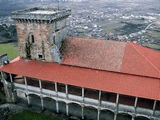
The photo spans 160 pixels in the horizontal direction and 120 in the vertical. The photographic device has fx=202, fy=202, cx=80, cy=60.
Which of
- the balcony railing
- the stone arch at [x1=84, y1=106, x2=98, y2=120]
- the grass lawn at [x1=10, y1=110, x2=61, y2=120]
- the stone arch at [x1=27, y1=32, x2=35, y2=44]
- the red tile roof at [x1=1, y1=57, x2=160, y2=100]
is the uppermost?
the stone arch at [x1=27, y1=32, x2=35, y2=44]

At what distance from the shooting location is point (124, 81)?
28.8 meters

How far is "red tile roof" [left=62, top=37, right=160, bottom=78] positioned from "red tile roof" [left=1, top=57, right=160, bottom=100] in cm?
94

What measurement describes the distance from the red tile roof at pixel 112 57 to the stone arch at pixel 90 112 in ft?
23.4

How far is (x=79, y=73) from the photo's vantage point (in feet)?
102

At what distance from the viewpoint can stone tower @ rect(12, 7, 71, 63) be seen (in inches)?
1286

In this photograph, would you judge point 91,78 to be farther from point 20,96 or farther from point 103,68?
point 20,96

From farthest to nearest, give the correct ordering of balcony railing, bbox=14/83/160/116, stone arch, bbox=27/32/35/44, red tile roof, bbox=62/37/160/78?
stone arch, bbox=27/32/35/44
red tile roof, bbox=62/37/160/78
balcony railing, bbox=14/83/160/116

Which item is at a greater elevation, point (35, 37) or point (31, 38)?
point (35, 37)

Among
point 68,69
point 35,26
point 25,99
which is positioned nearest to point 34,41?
point 35,26

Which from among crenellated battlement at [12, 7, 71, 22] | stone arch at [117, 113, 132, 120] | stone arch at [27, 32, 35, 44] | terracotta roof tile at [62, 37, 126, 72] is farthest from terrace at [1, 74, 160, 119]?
crenellated battlement at [12, 7, 71, 22]

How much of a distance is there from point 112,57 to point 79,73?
5.89 metres

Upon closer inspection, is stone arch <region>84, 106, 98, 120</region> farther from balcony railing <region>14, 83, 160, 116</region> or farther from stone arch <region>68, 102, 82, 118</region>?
balcony railing <region>14, 83, 160, 116</region>

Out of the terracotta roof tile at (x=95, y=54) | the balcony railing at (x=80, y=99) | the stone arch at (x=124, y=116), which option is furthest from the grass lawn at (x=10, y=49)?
the stone arch at (x=124, y=116)

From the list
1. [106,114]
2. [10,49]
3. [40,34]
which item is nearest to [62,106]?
[106,114]
